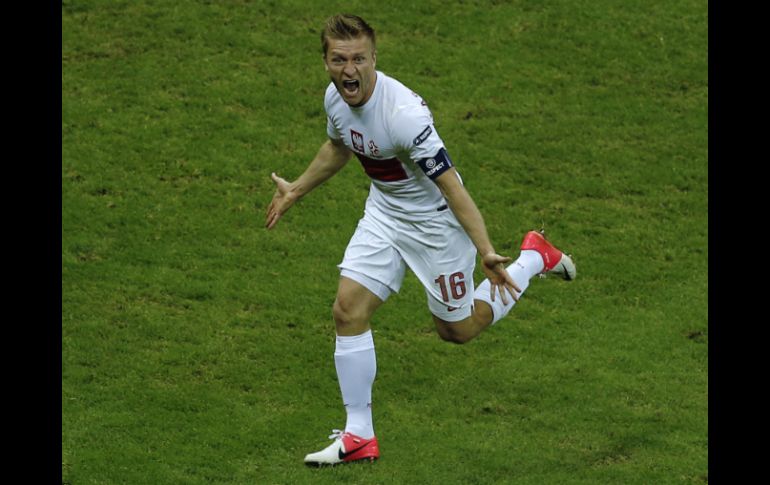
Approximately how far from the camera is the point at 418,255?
916 centimetres

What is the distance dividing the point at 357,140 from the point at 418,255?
91 centimetres

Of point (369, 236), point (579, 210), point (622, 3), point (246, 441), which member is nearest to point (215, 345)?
point (246, 441)

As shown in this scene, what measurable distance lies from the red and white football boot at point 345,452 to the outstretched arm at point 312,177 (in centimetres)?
159

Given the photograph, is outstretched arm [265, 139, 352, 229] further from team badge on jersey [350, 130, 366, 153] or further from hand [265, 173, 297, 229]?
team badge on jersey [350, 130, 366, 153]

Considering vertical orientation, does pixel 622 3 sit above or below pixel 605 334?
above

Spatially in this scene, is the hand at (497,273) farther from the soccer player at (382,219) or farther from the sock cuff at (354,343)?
the sock cuff at (354,343)

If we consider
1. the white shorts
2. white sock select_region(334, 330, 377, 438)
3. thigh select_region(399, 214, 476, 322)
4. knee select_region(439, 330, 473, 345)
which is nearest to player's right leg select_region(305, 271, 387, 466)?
white sock select_region(334, 330, 377, 438)

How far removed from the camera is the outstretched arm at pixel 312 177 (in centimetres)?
941

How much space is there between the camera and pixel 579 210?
1345 cm

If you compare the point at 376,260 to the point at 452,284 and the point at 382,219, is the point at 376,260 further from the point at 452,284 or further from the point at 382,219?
the point at 452,284

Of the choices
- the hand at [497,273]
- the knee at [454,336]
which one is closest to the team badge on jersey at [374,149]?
the hand at [497,273]

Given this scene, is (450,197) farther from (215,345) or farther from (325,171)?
(215,345)

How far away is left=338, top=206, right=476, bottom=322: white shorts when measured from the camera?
8.97 metres

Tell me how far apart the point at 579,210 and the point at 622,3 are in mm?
4316
